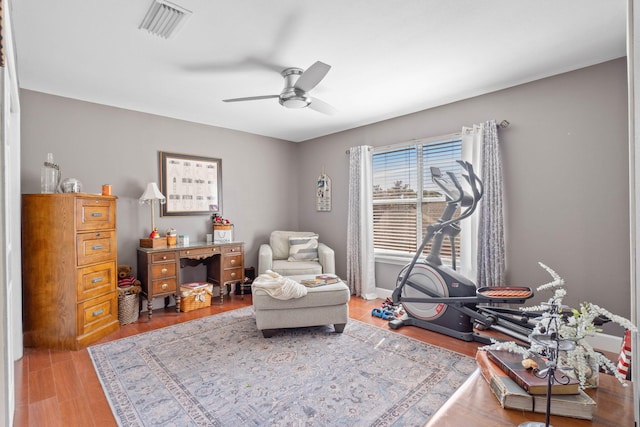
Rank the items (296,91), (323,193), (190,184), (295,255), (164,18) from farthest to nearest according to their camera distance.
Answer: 1. (323,193)
2. (295,255)
3. (190,184)
4. (296,91)
5. (164,18)

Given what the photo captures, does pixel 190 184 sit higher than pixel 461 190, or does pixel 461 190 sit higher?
pixel 190 184

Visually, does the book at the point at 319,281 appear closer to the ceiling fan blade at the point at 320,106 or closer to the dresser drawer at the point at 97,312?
the ceiling fan blade at the point at 320,106

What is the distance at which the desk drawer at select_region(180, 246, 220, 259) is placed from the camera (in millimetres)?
3761

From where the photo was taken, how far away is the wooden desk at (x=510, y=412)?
932 millimetres

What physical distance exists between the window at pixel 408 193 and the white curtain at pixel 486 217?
0.27 meters

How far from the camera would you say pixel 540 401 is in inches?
38.5

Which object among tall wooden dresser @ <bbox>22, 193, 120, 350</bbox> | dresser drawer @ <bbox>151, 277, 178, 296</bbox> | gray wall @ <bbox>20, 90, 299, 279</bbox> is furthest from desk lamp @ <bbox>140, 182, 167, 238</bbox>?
tall wooden dresser @ <bbox>22, 193, 120, 350</bbox>

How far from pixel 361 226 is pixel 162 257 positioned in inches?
99.7

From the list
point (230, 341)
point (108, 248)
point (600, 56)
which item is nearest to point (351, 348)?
point (230, 341)

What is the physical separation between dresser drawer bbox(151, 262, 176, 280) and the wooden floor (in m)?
0.53

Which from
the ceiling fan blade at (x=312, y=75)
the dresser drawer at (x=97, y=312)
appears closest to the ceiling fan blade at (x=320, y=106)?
the ceiling fan blade at (x=312, y=75)

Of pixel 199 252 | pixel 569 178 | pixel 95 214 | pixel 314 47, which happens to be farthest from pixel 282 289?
pixel 569 178

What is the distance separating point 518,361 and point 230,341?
8.04 feet

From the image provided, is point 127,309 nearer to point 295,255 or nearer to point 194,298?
point 194,298
